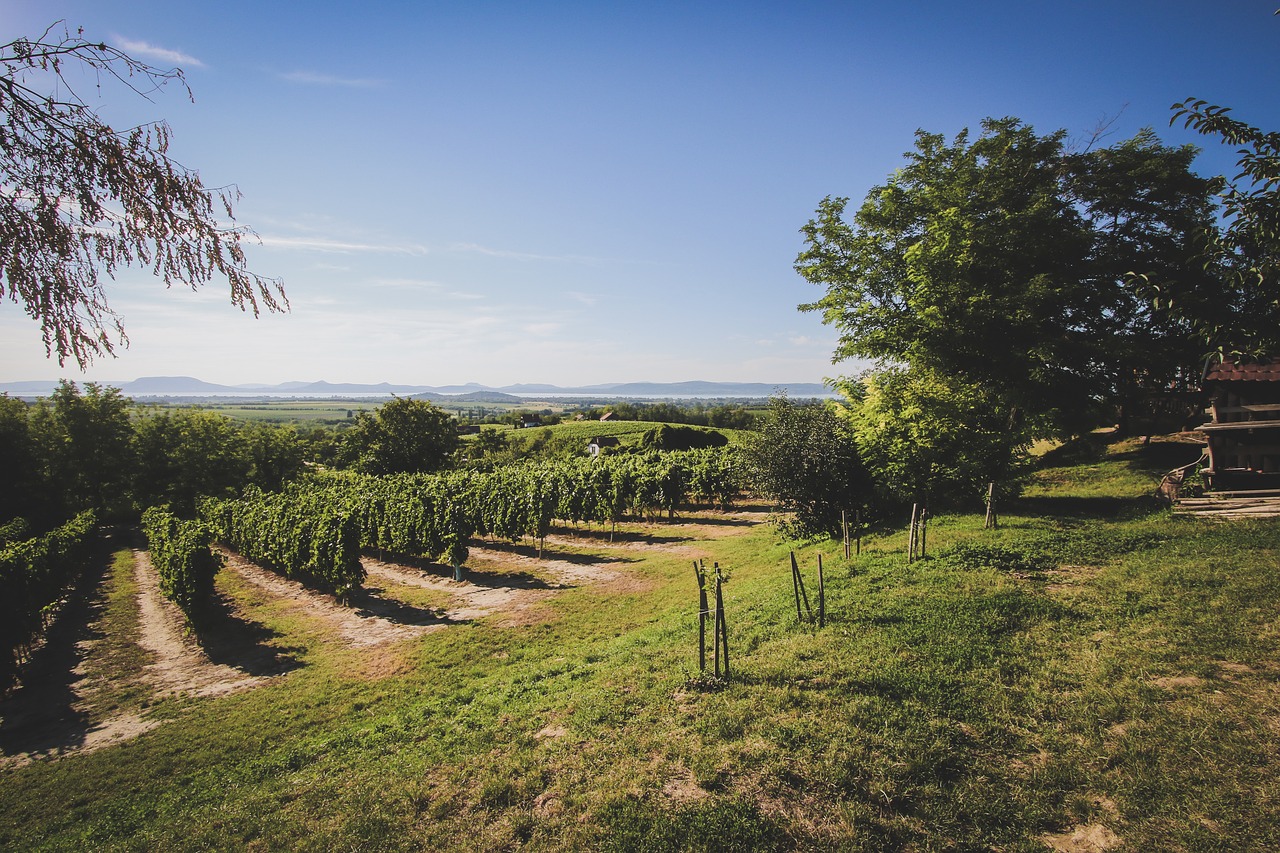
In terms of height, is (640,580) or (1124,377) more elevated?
(1124,377)

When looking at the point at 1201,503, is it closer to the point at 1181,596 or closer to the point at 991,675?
the point at 1181,596

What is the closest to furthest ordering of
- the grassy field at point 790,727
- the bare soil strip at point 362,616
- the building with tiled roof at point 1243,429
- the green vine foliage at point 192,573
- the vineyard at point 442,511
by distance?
the grassy field at point 790,727
the building with tiled roof at point 1243,429
the bare soil strip at point 362,616
the green vine foliage at point 192,573
the vineyard at point 442,511

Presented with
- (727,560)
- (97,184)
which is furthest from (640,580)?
(97,184)

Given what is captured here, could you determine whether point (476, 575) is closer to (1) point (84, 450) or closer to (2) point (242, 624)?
(2) point (242, 624)

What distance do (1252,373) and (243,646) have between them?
28.4 meters

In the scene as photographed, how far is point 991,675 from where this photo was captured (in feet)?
21.9

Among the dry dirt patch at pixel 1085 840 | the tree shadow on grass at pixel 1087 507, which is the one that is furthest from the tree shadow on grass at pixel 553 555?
the dry dirt patch at pixel 1085 840

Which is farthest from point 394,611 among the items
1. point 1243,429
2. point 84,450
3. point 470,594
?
point 84,450

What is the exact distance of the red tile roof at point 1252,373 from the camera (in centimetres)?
1277

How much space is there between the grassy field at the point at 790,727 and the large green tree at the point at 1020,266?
19.5 ft

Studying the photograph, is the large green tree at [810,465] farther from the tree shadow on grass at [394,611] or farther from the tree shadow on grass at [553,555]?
the tree shadow on grass at [394,611]

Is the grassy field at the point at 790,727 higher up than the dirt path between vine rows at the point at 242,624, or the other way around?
the grassy field at the point at 790,727

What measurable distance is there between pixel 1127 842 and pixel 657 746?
14.3 ft

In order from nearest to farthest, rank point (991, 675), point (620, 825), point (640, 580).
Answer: point (620, 825), point (991, 675), point (640, 580)
